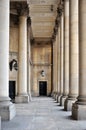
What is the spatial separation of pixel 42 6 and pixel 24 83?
40.0 ft

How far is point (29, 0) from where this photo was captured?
46438mm

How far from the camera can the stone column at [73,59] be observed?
99.3 ft

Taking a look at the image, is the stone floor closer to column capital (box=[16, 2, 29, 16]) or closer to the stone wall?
column capital (box=[16, 2, 29, 16])

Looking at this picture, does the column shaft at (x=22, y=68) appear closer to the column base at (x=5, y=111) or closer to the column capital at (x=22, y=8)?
the column capital at (x=22, y=8)

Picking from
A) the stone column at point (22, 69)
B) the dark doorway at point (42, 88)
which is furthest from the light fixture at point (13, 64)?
the dark doorway at point (42, 88)

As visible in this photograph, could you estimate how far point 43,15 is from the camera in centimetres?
5712

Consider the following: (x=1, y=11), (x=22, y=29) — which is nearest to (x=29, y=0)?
(x=22, y=29)

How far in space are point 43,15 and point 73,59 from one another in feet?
90.8

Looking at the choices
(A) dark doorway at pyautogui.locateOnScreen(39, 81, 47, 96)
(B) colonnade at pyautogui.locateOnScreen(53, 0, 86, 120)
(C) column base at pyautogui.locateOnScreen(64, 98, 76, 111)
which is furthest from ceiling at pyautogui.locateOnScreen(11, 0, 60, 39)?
(C) column base at pyautogui.locateOnScreen(64, 98, 76, 111)

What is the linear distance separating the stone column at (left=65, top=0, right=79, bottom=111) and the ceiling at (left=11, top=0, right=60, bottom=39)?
15762mm

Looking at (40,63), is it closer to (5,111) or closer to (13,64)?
(13,64)

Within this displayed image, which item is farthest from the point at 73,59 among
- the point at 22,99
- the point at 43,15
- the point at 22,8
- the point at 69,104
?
the point at 43,15

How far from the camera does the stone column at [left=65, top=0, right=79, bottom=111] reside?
3028 cm

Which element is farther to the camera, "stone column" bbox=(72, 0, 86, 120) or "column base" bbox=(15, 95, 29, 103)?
"column base" bbox=(15, 95, 29, 103)
